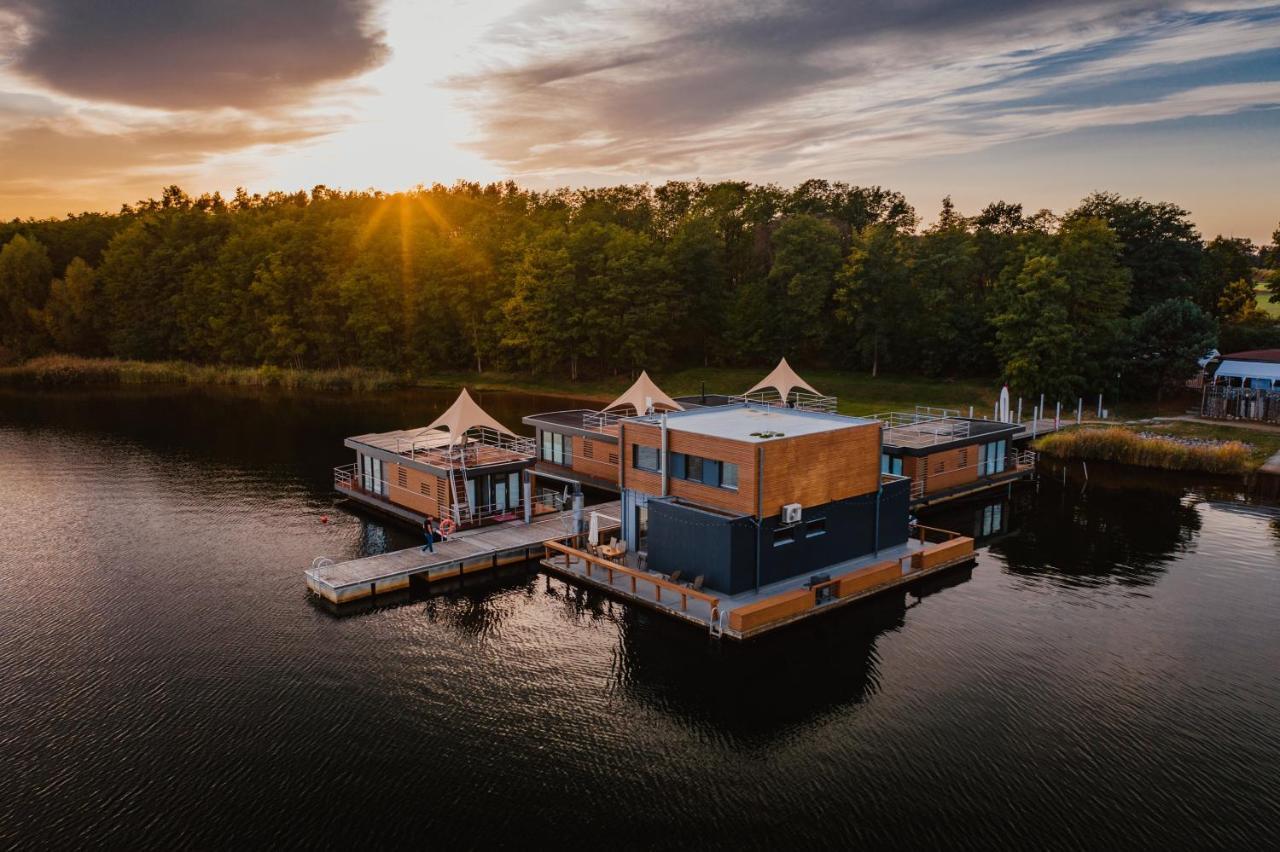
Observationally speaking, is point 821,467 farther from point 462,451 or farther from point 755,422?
point 462,451

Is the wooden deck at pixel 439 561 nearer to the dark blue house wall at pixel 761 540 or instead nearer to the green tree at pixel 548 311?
the dark blue house wall at pixel 761 540

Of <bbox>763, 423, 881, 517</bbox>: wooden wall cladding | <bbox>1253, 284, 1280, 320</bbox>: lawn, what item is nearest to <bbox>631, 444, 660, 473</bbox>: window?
<bbox>763, 423, 881, 517</bbox>: wooden wall cladding

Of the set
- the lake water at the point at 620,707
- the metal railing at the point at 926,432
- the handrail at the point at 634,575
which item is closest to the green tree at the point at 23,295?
the lake water at the point at 620,707

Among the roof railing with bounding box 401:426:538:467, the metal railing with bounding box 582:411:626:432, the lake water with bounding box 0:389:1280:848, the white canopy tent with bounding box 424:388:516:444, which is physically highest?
the white canopy tent with bounding box 424:388:516:444

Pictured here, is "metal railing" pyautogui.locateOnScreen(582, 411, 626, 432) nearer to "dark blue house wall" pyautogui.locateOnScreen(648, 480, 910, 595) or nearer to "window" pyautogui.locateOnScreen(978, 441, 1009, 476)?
"dark blue house wall" pyautogui.locateOnScreen(648, 480, 910, 595)

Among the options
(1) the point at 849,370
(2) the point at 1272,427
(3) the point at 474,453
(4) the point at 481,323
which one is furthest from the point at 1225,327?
(4) the point at 481,323

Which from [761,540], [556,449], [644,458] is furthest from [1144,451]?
[556,449]

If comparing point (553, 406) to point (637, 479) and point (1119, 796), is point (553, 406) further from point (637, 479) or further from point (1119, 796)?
point (1119, 796)
